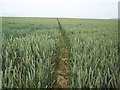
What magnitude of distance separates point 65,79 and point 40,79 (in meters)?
0.49

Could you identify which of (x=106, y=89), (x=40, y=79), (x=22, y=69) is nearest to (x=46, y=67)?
(x=40, y=79)

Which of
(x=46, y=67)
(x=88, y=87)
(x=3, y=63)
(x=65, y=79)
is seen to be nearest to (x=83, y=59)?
(x=65, y=79)

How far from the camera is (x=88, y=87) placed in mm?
1786

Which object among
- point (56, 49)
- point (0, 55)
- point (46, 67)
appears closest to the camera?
point (46, 67)

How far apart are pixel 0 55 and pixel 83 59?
830mm

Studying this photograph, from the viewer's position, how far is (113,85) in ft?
6.20

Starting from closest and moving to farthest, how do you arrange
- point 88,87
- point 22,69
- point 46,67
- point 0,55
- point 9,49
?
point 88,87 < point 46,67 < point 22,69 < point 0,55 < point 9,49

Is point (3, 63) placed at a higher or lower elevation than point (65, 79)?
higher

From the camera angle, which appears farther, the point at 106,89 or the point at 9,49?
the point at 9,49

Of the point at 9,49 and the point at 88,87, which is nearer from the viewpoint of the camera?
the point at 88,87

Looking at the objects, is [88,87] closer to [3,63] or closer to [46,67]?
[46,67]

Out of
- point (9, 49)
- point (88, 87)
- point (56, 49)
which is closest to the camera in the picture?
point (88, 87)

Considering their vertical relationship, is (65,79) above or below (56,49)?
below

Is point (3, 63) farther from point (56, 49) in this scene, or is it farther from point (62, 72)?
point (56, 49)
